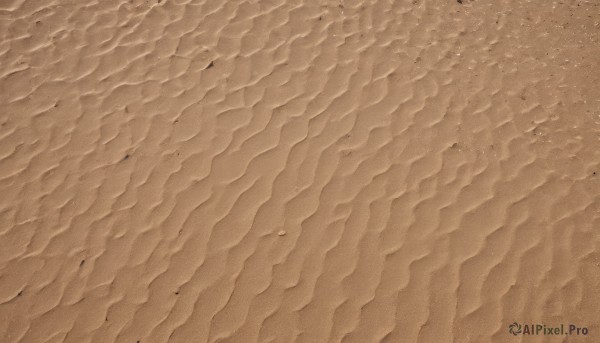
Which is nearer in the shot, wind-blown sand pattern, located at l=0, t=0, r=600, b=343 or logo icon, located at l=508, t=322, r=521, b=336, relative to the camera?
logo icon, located at l=508, t=322, r=521, b=336

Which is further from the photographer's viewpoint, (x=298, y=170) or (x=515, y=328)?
(x=298, y=170)

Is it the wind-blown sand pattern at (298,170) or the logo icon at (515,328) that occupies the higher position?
the wind-blown sand pattern at (298,170)

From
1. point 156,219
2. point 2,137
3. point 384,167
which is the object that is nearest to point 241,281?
point 156,219

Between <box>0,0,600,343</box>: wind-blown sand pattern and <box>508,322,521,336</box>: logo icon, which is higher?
<box>0,0,600,343</box>: wind-blown sand pattern

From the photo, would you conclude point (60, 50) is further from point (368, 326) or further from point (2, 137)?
point (368, 326)

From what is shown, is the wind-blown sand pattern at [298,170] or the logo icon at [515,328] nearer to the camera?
the logo icon at [515,328]
